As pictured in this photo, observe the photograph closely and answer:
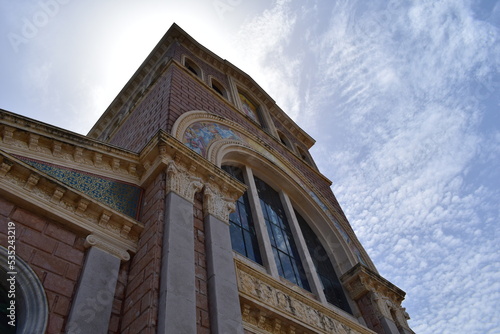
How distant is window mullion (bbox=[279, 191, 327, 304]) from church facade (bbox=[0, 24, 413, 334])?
0.03 m

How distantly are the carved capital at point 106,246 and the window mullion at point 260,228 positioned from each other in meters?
3.12

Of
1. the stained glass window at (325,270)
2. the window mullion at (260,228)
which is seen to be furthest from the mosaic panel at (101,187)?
the stained glass window at (325,270)

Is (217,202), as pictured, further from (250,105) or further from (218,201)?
(250,105)

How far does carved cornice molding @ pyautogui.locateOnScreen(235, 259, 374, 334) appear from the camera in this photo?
6.27m

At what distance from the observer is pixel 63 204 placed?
5539 mm

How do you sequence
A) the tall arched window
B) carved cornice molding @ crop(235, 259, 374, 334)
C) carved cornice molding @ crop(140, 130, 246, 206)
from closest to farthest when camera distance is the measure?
carved cornice molding @ crop(235, 259, 374, 334) < carved cornice molding @ crop(140, 130, 246, 206) < the tall arched window

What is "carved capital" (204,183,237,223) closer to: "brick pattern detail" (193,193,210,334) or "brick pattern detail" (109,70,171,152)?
"brick pattern detail" (193,193,210,334)

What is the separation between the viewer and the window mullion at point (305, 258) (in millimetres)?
8752

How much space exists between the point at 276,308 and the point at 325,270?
416cm

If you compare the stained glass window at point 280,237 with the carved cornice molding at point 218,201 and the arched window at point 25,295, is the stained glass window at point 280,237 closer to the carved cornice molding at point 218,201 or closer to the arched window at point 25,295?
the carved cornice molding at point 218,201

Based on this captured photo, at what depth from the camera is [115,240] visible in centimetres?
571

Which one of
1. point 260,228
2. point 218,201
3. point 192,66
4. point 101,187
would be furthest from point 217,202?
point 192,66

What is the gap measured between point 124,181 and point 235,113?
650cm

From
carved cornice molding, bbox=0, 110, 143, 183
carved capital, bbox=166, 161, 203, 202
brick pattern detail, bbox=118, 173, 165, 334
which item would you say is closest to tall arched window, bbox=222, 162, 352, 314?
carved capital, bbox=166, 161, 203, 202
